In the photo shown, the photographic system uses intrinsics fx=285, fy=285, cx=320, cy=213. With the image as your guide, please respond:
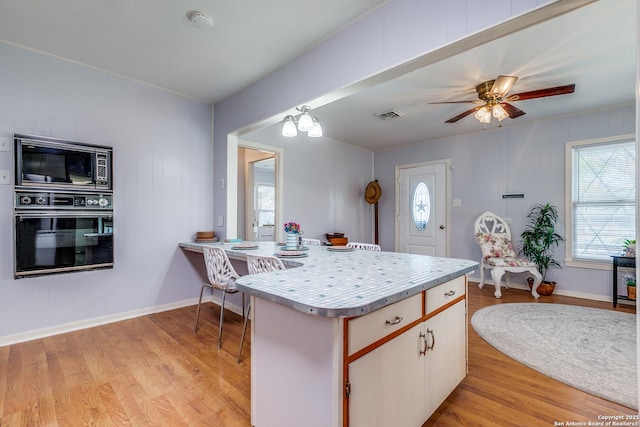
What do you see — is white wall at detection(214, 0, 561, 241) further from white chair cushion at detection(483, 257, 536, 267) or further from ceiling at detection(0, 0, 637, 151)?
white chair cushion at detection(483, 257, 536, 267)

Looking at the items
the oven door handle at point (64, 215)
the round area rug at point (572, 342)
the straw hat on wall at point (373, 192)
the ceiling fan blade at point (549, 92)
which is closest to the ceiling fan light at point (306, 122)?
the ceiling fan blade at point (549, 92)

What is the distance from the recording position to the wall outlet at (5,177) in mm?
2366

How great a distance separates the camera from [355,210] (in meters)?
5.68

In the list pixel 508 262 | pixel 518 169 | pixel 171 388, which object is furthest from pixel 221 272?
pixel 518 169

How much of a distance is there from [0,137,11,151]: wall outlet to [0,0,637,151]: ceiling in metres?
0.81

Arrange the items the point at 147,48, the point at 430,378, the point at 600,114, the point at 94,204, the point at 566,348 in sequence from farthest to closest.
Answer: the point at 600,114 → the point at 94,204 → the point at 147,48 → the point at 566,348 → the point at 430,378

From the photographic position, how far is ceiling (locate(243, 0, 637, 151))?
6.91 ft

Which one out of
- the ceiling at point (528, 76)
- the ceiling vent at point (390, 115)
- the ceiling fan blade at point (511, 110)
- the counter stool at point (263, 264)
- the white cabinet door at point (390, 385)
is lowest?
the white cabinet door at point (390, 385)

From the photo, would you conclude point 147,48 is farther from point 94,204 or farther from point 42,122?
point 94,204

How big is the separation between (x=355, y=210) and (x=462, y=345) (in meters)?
4.00

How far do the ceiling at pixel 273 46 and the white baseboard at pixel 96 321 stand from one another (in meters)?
2.48

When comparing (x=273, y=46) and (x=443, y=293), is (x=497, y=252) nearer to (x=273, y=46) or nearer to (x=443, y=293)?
(x=443, y=293)

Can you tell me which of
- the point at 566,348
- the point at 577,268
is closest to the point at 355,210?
the point at 577,268

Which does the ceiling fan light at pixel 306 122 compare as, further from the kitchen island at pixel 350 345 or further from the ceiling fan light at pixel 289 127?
the kitchen island at pixel 350 345
